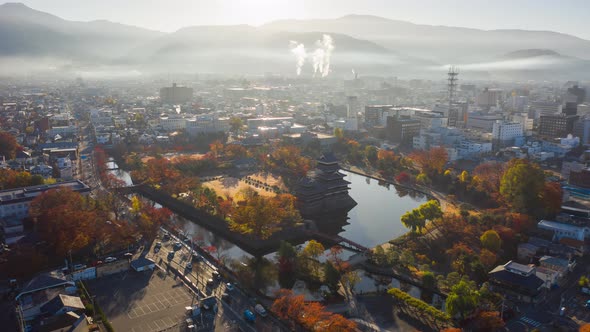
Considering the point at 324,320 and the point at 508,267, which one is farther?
the point at 508,267

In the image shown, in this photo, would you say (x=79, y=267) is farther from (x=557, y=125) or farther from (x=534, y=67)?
(x=534, y=67)

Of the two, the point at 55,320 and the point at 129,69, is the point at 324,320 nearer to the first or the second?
the point at 55,320

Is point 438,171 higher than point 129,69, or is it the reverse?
point 129,69

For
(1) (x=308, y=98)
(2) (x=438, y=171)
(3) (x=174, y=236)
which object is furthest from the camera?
(1) (x=308, y=98)

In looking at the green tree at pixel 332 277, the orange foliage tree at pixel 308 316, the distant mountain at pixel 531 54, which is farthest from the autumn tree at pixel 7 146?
the distant mountain at pixel 531 54

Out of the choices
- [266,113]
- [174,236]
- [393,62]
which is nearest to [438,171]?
[174,236]

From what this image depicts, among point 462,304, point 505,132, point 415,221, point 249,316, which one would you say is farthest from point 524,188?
point 505,132
